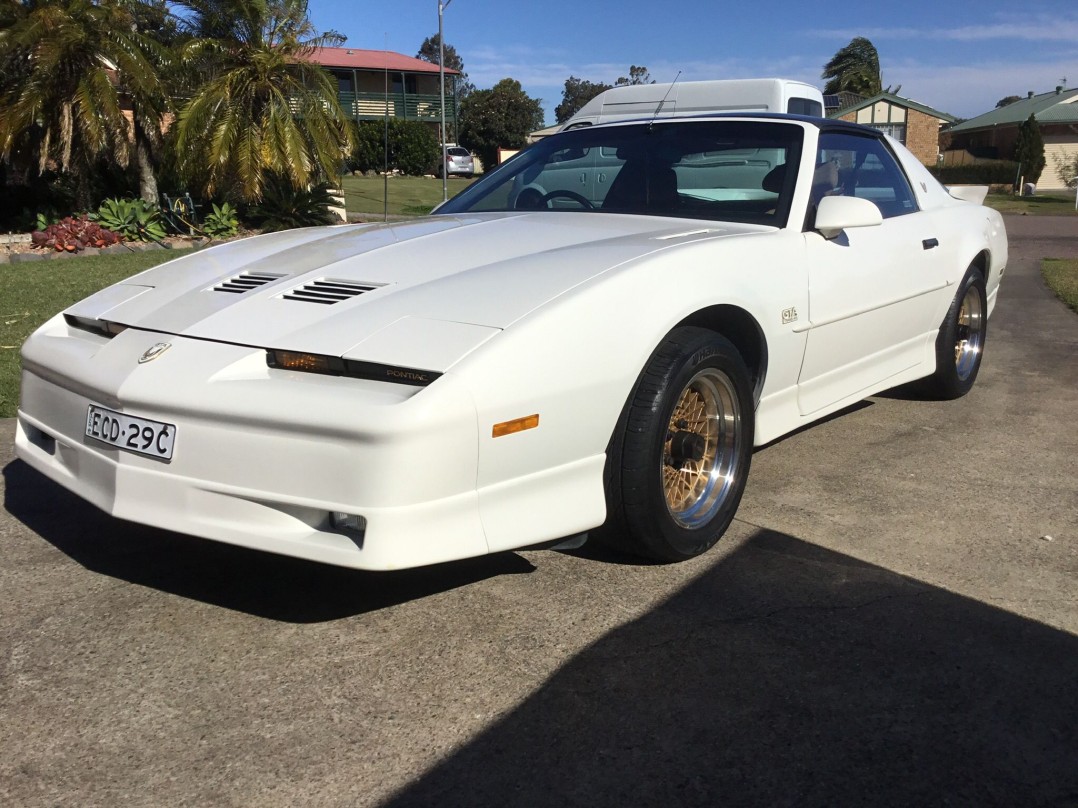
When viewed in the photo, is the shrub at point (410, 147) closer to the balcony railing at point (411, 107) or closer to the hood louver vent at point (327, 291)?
the balcony railing at point (411, 107)

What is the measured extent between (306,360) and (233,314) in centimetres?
41

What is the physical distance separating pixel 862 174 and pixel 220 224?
1244 cm

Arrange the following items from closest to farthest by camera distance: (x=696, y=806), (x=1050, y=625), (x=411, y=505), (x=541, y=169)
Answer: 1. (x=696, y=806)
2. (x=411, y=505)
3. (x=1050, y=625)
4. (x=541, y=169)

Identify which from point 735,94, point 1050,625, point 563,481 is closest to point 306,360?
point 563,481

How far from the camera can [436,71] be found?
147ft

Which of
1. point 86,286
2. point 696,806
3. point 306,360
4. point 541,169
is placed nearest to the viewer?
point 696,806

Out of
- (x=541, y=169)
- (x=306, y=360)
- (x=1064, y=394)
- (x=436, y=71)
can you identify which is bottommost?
(x=1064, y=394)

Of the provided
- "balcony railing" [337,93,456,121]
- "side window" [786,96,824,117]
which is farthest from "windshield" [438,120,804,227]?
"balcony railing" [337,93,456,121]

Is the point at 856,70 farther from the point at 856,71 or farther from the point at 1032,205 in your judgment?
the point at 1032,205

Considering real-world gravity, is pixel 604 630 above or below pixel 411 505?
below

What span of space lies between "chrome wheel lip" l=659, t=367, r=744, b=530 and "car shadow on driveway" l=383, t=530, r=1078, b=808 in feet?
1.12

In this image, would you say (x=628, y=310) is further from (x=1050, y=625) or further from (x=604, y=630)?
(x=1050, y=625)

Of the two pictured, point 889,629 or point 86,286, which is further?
point 86,286

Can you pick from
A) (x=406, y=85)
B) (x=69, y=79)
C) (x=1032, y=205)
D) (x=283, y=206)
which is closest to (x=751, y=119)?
(x=283, y=206)
